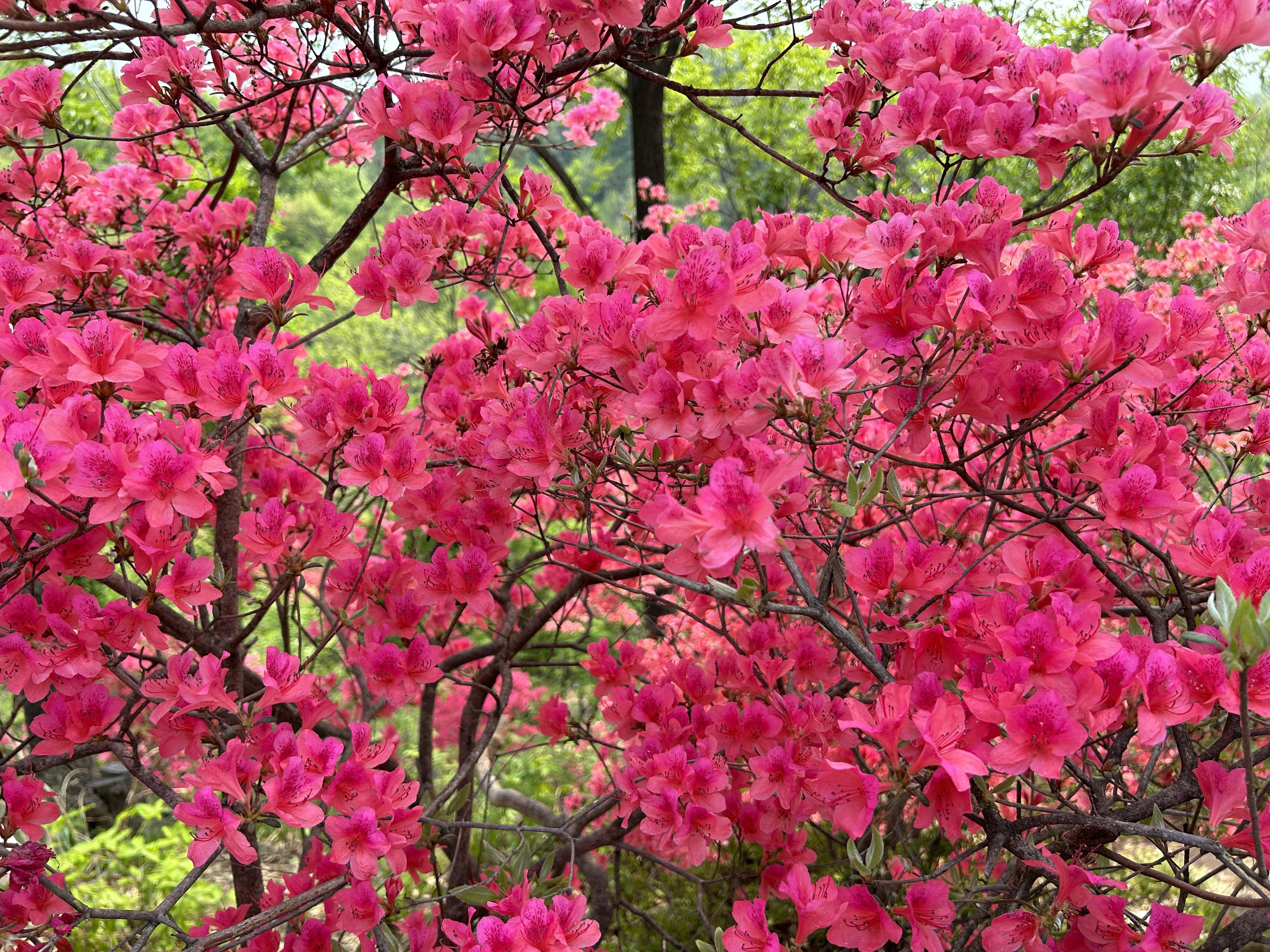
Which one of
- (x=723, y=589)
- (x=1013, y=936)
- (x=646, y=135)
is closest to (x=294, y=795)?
(x=723, y=589)

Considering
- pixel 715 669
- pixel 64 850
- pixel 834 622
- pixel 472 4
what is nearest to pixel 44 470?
pixel 472 4

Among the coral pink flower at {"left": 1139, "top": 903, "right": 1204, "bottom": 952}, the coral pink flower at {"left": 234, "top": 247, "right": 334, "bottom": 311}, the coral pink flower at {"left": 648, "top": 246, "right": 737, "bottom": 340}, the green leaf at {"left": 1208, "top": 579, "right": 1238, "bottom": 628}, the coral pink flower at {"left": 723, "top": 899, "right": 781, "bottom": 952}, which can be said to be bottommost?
the coral pink flower at {"left": 723, "top": 899, "right": 781, "bottom": 952}

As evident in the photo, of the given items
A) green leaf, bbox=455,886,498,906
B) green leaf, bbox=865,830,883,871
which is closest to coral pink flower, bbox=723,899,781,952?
green leaf, bbox=865,830,883,871

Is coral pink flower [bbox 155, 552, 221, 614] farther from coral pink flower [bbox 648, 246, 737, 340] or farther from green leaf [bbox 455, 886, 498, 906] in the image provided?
coral pink flower [bbox 648, 246, 737, 340]

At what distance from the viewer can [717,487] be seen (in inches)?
37.5

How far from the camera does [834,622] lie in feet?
3.80

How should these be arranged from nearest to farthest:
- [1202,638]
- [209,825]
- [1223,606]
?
[1223,606], [1202,638], [209,825]

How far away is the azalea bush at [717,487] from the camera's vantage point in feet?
3.53

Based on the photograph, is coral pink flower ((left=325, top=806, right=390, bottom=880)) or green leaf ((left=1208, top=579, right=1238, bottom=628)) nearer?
green leaf ((left=1208, top=579, right=1238, bottom=628))

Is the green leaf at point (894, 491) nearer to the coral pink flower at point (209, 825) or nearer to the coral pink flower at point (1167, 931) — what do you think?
the coral pink flower at point (1167, 931)

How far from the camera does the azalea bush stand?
3.53 feet

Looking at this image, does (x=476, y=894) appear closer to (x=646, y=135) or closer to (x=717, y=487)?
(x=717, y=487)

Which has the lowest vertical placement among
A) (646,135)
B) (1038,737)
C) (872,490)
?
(1038,737)

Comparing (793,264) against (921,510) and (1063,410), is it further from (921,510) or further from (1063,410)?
(921,510)
